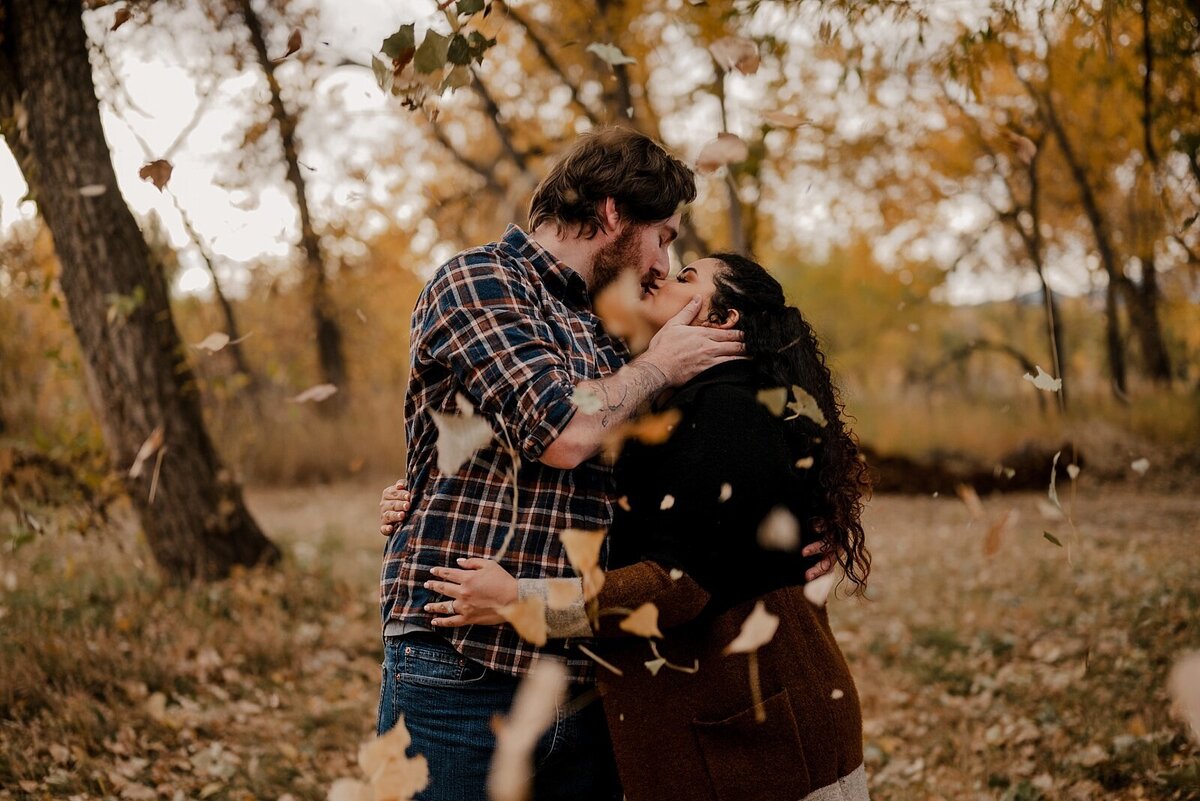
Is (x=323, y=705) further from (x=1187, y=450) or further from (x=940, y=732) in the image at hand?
(x=1187, y=450)

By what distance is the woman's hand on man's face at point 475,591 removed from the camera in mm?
1726

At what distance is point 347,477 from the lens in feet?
40.5

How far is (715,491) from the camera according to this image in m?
1.76

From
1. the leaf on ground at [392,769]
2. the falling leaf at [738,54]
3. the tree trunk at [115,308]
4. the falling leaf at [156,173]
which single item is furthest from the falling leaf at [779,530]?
the tree trunk at [115,308]

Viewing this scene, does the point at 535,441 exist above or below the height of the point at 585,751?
above

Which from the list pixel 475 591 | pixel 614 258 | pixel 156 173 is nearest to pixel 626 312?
pixel 614 258

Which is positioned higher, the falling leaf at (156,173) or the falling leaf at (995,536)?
the falling leaf at (156,173)

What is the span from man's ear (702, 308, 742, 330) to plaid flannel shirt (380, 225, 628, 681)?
0.33m

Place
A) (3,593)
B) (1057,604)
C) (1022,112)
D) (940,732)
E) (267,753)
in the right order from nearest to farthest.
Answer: (267,753), (940,732), (3,593), (1057,604), (1022,112)

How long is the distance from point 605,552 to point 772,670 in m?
0.42

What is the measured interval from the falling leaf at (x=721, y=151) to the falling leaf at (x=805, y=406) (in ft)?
2.04

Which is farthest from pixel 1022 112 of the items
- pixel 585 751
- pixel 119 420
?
pixel 585 751

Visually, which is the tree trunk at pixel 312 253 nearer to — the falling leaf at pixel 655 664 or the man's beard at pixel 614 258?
the man's beard at pixel 614 258

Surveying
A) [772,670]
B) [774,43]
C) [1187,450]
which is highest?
[774,43]
